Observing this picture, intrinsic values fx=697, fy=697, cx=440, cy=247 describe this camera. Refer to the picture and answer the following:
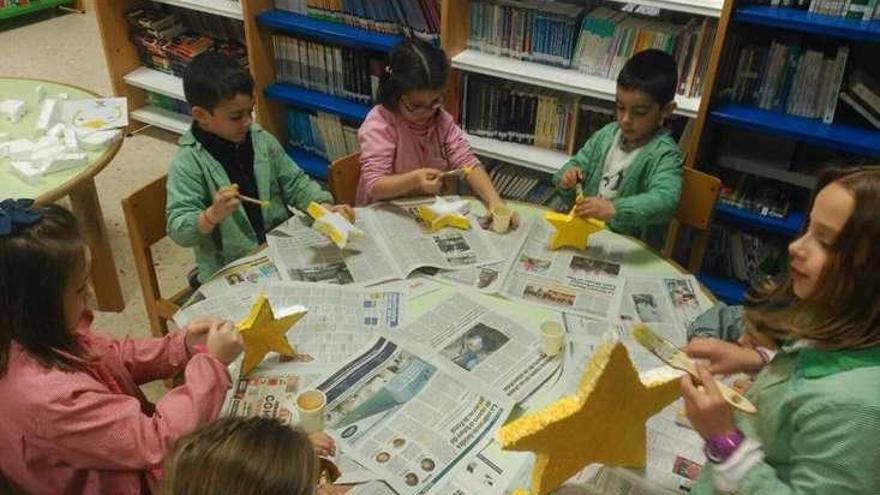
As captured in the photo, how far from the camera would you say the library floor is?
8.88 feet

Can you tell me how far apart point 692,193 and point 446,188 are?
0.89 meters

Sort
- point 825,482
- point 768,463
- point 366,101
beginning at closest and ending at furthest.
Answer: point 825,482, point 768,463, point 366,101

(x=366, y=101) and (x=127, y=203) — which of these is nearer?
(x=127, y=203)

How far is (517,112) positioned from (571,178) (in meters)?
0.80

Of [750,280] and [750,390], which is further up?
[750,390]

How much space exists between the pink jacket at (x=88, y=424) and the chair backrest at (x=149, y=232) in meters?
0.53

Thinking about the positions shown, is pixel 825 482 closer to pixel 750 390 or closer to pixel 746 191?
pixel 750 390

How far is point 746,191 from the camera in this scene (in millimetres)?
2631

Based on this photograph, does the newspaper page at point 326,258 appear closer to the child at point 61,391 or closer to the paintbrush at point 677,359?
the child at point 61,391

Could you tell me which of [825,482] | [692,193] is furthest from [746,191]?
[825,482]

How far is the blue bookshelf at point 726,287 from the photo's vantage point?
9.03ft

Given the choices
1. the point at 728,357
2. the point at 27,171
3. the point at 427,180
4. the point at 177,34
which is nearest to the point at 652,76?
the point at 427,180

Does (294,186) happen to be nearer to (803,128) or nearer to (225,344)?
(225,344)

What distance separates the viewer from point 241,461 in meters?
0.90
